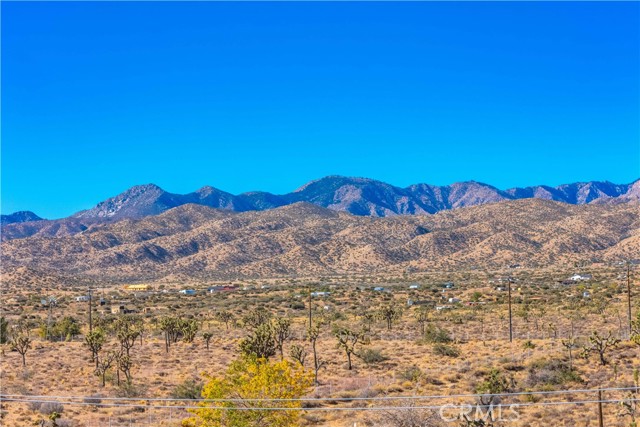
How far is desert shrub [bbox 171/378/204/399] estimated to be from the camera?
34938 millimetres

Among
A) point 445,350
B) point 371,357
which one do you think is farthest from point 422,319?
point 371,357

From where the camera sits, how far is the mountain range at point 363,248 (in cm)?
14388

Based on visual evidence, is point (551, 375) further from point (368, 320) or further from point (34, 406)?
point (368, 320)

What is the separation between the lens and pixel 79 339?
5794 cm

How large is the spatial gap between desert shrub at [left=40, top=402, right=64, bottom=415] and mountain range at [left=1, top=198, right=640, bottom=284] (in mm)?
101412

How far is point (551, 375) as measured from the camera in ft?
116

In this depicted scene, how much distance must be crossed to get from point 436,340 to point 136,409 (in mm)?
23554

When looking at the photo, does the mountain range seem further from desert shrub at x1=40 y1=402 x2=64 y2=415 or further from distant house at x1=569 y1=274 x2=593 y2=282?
desert shrub at x1=40 y1=402 x2=64 y2=415

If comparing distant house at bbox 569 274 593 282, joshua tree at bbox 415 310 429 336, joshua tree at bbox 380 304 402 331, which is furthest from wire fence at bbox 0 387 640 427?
distant house at bbox 569 274 593 282

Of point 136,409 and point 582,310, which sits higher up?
point 582,310

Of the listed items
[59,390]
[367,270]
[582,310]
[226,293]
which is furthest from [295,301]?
[367,270]

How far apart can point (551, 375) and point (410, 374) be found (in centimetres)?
789

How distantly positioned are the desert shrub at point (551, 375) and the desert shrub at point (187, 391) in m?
18.3

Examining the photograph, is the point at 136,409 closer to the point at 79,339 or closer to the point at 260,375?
the point at 260,375
